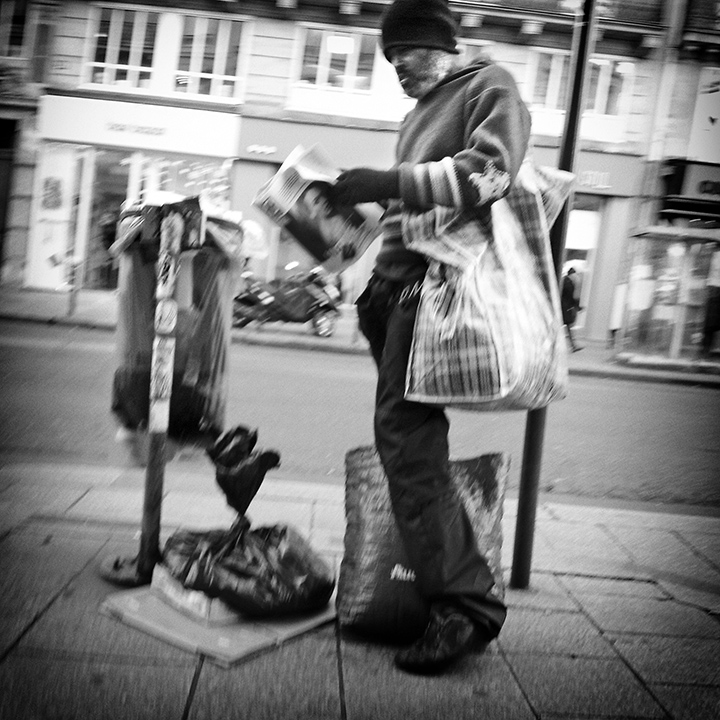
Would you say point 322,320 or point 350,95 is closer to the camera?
point 322,320

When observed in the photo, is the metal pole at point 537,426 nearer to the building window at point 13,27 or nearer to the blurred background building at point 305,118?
the blurred background building at point 305,118

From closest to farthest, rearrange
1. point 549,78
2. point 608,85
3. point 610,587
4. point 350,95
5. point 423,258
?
point 423,258 → point 610,587 → point 350,95 → point 549,78 → point 608,85

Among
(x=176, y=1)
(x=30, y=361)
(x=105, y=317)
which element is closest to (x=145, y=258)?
(x=30, y=361)

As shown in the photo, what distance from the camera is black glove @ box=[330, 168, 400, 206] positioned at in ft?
6.70

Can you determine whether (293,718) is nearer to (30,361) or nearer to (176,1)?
(30,361)

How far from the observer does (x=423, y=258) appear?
222cm

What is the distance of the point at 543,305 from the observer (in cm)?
212

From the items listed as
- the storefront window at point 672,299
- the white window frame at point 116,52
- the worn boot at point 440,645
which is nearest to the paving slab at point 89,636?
the worn boot at point 440,645

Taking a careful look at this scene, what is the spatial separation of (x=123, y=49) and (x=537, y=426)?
1405 centimetres

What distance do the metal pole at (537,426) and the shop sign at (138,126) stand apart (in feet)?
45.3

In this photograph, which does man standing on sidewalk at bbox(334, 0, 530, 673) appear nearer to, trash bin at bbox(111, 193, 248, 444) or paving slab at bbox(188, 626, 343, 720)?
paving slab at bbox(188, 626, 343, 720)

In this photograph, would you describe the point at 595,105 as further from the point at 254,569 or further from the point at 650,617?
the point at 254,569

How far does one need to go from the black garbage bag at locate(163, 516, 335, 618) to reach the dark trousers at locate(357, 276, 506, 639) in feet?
1.17

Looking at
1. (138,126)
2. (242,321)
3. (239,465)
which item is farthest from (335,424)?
(138,126)
